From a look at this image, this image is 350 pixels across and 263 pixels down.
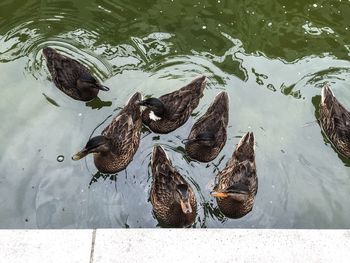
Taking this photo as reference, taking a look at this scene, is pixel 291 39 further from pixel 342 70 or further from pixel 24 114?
pixel 24 114

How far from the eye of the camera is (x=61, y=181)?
4.62 meters

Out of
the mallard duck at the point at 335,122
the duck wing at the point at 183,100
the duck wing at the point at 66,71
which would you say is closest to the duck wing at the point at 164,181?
the duck wing at the point at 183,100

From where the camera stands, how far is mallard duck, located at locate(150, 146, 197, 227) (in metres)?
4.29

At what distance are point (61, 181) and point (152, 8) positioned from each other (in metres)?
2.45

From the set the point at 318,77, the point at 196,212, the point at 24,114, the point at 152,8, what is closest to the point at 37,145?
the point at 24,114

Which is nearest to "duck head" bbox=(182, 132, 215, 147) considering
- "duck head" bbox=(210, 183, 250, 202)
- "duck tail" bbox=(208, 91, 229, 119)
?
"duck tail" bbox=(208, 91, 229, 119)

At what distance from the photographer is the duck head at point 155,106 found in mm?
4719

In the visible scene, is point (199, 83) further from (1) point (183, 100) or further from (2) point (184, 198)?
(2) point (184, 198)

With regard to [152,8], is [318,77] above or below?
below
